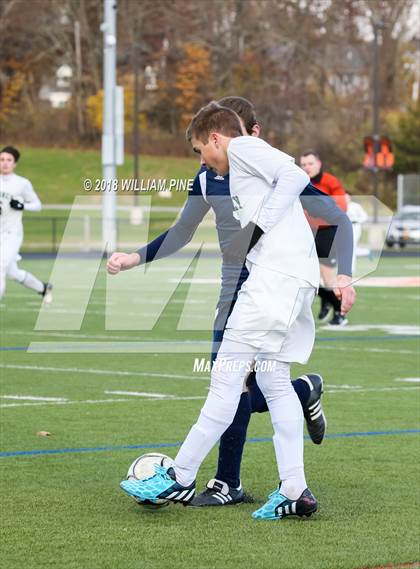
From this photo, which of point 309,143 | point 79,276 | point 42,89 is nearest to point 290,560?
point 79,276

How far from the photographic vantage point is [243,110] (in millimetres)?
6539

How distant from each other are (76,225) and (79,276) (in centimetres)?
2542

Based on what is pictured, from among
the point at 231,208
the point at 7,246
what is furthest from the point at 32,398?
the point at 7,246

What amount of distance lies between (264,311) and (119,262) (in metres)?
0.83

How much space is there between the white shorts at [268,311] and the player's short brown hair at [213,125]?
2.07 feet

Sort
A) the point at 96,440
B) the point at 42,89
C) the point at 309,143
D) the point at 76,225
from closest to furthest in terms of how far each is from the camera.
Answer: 1. the point at 96,440
2. the point at 76,225
3. the point at 309,143
4. the point at 42,89

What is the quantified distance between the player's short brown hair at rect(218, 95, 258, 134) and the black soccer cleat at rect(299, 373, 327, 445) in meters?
1.29

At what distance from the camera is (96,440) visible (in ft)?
28.3

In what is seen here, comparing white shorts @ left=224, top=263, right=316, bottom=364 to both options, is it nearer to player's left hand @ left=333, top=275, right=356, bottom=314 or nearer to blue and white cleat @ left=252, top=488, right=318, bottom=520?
player's left hand @ left=333, top=275, right=356, bottom=314

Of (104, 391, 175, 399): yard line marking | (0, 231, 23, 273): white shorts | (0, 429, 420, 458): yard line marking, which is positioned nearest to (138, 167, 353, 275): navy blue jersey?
(0, 429, 420, 458): yard line marking

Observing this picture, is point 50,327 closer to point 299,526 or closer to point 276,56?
point 299,526

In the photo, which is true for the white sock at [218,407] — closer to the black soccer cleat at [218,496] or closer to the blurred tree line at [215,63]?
the black soccer cleat at [218,496]

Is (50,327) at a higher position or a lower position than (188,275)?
higher

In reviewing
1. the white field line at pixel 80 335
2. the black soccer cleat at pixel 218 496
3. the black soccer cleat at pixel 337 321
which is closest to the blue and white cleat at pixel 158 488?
the black soccer cleat at pixel 218 496
